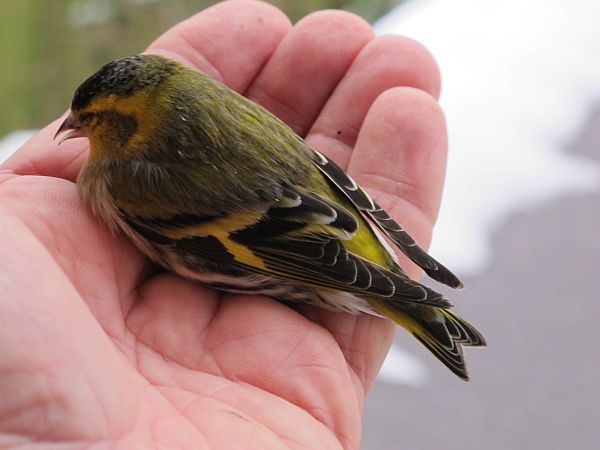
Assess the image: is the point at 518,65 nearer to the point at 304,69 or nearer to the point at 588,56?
the point at 588,56

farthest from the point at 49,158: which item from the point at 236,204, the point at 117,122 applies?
the point at 236,204

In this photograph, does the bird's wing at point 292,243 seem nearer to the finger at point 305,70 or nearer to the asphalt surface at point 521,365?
the finger at point 305,70

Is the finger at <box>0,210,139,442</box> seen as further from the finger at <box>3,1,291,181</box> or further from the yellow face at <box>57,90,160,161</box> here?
the finger at <box>3,1,291,181</box>

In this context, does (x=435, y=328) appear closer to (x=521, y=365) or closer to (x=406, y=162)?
(x=406, y=162)

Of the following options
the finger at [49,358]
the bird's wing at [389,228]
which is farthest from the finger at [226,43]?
the finger at [49,358]

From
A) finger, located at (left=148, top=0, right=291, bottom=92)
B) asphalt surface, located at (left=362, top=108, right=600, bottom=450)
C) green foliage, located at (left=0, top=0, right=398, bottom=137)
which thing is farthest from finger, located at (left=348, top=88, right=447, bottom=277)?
green foliage, located at (left=0, top=0, right=398, bottom=137)

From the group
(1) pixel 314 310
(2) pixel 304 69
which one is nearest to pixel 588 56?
(2) pixel 304 69
